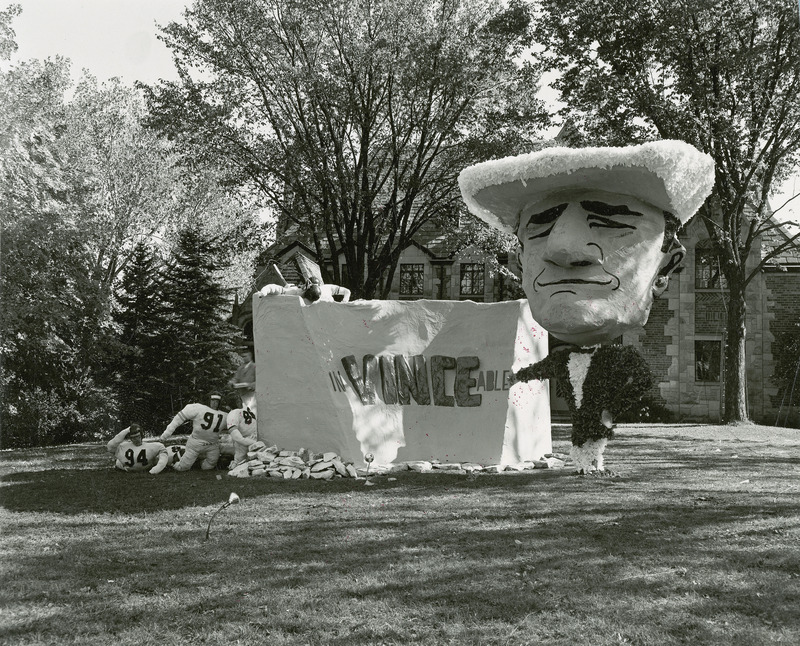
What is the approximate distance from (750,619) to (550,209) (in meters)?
4.35

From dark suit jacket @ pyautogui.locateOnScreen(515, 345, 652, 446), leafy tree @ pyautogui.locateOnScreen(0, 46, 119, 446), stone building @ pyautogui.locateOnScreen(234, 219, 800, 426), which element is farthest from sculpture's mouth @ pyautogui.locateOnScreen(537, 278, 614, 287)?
stone building @ pyautogui.locateOnScreen(234, 219, 800, 426)

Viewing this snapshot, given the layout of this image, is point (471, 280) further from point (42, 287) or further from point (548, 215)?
point (548, 215)

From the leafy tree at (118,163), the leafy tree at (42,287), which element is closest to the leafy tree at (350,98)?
the leafy tree at (42,287)

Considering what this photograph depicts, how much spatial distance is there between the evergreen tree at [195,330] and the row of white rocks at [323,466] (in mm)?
11475

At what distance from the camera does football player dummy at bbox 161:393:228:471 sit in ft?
29.5

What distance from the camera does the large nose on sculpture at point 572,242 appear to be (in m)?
6.90

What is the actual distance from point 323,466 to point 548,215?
3509mm

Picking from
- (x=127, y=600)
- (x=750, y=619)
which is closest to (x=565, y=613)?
(x=750, y=619)

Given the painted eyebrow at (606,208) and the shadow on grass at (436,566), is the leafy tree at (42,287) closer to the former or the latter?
the shadow on grass at (436,566)

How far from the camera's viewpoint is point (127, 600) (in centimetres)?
394

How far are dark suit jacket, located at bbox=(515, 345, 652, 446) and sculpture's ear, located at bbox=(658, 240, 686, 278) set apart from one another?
833 mm

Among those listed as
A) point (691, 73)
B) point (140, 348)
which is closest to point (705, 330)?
point (691, 73)

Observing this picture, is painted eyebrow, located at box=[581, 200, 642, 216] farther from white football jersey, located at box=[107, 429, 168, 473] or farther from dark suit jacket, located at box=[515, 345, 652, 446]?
white football jersey, located at box=[107, 429, 168, 473]

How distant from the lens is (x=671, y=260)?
749cm
